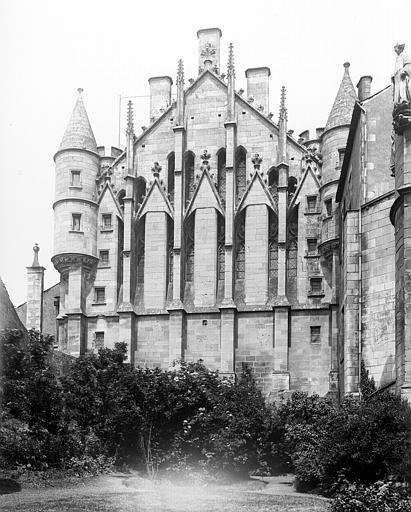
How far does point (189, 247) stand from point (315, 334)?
7966 millimetres

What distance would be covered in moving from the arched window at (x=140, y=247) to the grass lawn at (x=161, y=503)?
22057 mm

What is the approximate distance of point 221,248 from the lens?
49.2m

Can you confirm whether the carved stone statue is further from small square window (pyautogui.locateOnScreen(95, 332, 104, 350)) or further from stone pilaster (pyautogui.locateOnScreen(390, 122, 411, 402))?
small square window (pyautogui.locateOnScreen(95, 332, 104, 350))

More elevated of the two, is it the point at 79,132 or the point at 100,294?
the point at 79,132

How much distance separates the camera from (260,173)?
49.2 meters

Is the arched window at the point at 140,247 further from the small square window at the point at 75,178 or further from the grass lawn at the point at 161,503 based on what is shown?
the grass lawn at the point at 161,503

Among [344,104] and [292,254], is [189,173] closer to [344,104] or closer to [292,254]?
[292,254]

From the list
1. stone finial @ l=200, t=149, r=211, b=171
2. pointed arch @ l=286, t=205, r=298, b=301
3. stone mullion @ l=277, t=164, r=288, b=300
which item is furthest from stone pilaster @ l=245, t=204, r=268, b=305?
stone finial @ l=200, t=149, r=211, b=171

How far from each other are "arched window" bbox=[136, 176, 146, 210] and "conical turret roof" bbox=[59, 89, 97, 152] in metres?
3.29

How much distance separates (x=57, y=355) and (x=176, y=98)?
1683cm

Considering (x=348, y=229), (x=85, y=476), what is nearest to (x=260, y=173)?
(x=348, y=229)

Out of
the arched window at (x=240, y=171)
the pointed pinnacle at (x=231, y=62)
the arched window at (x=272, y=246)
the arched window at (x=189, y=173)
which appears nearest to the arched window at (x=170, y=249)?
the arched window at (x=189, y=173)

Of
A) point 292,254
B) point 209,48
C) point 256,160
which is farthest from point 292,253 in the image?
point 209,48

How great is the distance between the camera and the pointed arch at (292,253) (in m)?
48.0
